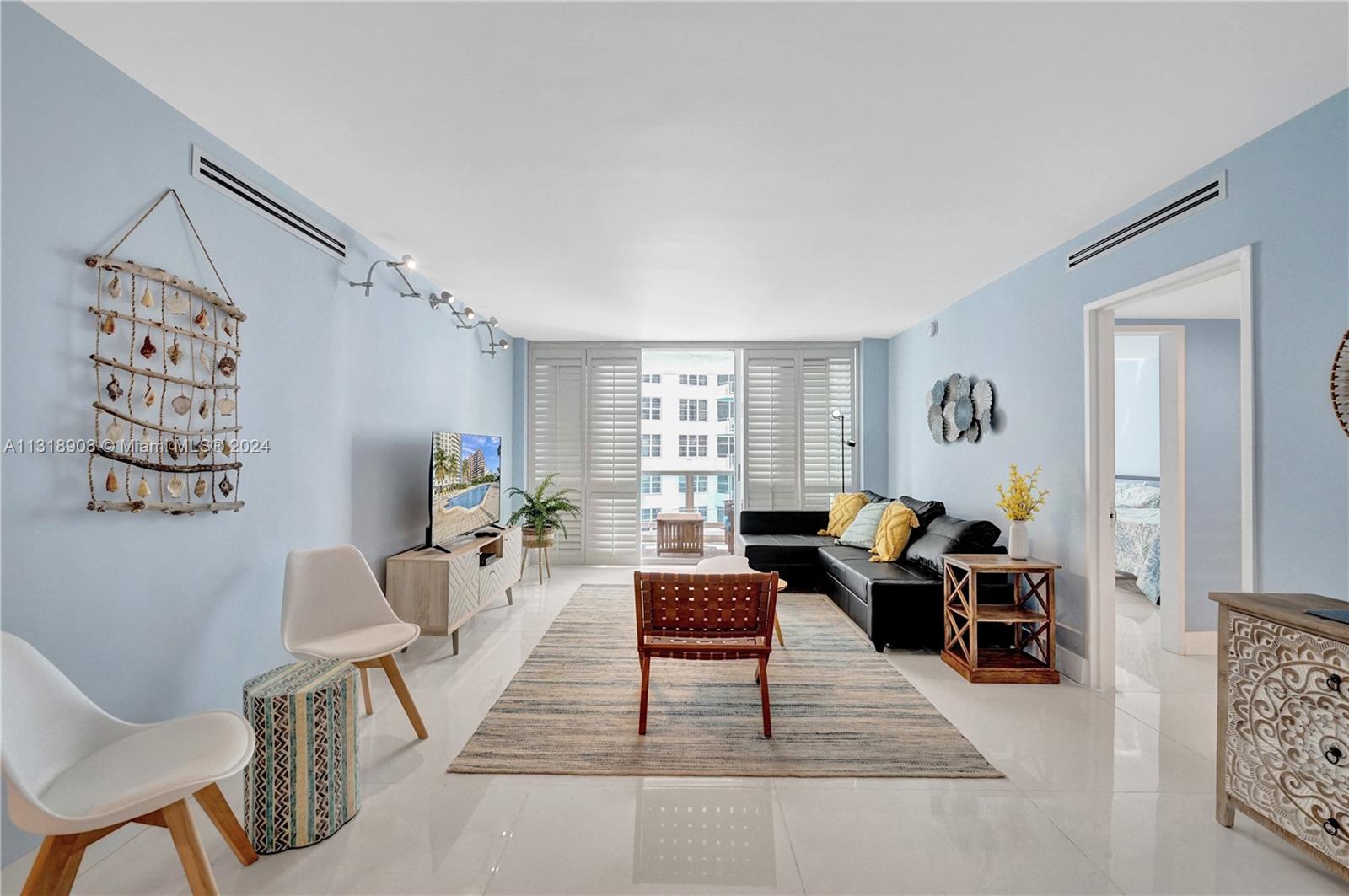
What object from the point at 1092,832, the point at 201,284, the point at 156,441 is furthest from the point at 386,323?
the point at 1092,832

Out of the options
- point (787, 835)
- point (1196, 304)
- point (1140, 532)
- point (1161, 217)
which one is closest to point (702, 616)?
point (787, 835)

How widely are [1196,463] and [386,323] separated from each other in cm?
530

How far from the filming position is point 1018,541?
11.9 feet

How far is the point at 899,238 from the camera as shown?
11.7ft

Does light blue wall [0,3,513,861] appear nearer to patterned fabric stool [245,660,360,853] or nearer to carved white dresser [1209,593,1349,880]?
patterned fabric stool [245,660,360,853]

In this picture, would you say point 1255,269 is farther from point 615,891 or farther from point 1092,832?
point 615,891

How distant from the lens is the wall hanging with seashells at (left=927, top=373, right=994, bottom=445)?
452 centimetres

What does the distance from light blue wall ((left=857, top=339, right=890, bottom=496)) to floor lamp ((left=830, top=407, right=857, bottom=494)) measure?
0.16m

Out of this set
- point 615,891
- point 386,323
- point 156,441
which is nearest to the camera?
point 615,891

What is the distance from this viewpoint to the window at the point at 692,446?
28.6 feet

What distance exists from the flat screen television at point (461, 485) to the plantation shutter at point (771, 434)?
270cm

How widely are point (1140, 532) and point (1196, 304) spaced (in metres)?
2.19

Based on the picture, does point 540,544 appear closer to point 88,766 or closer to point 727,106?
point 88,766

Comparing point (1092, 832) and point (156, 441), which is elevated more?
point (156, 441)
